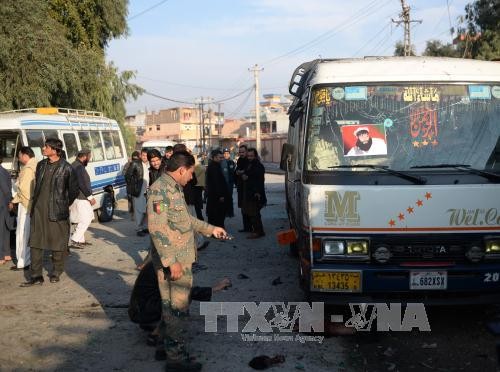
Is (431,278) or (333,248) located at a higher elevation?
(333,248)

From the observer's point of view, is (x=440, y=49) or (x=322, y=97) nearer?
(x=322, y=97)

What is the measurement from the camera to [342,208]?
4598 millimetres

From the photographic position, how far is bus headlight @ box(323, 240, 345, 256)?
4.62 meters

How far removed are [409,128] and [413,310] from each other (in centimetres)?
176

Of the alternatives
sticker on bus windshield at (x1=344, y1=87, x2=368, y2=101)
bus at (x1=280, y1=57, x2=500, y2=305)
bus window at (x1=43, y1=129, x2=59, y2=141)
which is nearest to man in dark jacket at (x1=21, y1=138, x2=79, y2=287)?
bus at (x1=280, y1=57, x2=500, y2=305)

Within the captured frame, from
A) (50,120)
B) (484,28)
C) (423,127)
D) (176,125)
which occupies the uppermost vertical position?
(484,28)

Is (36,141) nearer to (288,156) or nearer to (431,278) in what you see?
(288,156)

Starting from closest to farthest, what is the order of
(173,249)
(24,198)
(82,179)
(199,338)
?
(173,249) < (199,338) < (24,198) < (82,179)

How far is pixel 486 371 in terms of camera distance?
4.30m

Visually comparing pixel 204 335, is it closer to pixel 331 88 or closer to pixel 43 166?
pixel 331 88

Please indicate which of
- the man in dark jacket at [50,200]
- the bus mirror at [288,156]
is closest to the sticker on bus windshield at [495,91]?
the bus mirror at [288,156]

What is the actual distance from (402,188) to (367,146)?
511mm

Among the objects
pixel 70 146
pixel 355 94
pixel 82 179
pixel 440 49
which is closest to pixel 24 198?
pixel 82 179

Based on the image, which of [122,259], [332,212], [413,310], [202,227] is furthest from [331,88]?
[122,259]
